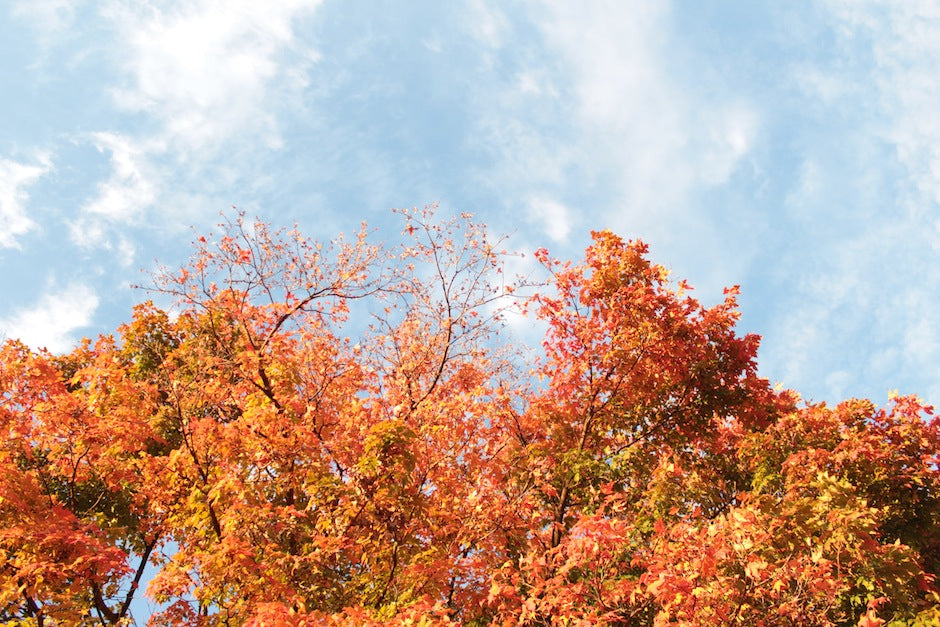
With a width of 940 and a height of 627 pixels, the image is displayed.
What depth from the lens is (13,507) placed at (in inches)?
358

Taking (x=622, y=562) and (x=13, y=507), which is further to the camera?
(x=622, y=562)

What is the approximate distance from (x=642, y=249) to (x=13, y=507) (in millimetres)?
10282

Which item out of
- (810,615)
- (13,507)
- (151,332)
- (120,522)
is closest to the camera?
(810,615)

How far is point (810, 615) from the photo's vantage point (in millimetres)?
7523

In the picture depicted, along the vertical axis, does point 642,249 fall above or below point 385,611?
above

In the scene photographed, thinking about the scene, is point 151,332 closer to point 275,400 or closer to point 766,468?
point 275,400

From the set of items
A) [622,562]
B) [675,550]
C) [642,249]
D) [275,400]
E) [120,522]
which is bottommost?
[675,550]

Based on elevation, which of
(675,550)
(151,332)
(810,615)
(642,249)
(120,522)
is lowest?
(810,615)

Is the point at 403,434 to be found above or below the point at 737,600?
above

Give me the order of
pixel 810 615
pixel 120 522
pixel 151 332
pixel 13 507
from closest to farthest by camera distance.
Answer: pixel 810 615 → pixel 13 507 → pixel 120 522 → pixel 151 332

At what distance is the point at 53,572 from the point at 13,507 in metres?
→ 1.13

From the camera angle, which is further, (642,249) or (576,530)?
(642,249)

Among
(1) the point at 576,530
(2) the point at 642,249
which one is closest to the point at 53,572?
(1) the point at 576,530

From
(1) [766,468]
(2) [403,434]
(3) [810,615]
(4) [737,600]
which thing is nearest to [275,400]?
(2) [403,434]
